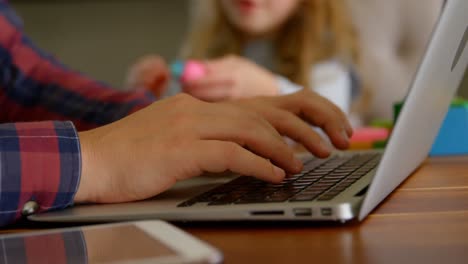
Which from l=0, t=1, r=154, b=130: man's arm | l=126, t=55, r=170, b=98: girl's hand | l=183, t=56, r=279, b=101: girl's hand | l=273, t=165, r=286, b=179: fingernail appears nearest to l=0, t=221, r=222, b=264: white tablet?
l=273, t=165, r=286, b=179: fingernail

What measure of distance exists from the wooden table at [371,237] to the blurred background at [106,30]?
90.6 inches

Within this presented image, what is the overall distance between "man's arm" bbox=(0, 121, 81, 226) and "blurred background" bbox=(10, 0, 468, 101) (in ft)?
7.34

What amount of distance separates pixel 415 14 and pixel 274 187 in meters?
Result: 1.72

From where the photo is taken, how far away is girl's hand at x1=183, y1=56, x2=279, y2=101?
1.27 meters

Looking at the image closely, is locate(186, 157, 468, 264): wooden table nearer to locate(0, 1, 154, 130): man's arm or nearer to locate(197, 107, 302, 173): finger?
locate(197, 107, 302, 173): finger

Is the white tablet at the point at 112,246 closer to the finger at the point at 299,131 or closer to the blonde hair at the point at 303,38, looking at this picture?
the finger at the point at 299,131

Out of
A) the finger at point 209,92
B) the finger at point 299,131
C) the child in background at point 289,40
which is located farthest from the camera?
the child in background at point 289,40

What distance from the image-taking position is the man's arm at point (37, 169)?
20.4 inches

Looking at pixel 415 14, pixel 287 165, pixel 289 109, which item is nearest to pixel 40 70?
pixel 289 109

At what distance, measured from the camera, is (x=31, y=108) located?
1.14m

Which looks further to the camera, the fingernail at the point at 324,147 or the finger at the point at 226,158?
the fingernail at the point at 324,147

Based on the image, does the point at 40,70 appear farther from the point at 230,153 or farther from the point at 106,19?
the point at 106,19

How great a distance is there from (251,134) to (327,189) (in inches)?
3.0

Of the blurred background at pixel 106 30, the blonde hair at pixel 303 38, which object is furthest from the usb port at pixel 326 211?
the blurred background at pixel 106 30
